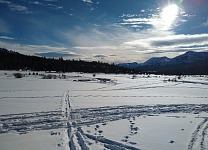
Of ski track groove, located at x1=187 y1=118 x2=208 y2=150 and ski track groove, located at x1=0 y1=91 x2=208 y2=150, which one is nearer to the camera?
ski track groove, located at x1=187 y1=118 x2=208 y2=150

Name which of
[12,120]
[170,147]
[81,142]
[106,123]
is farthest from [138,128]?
[12,120]

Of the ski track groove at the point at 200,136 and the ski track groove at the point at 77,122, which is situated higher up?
the ski track groove at the point at 77,122

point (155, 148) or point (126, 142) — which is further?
point (126, 142)

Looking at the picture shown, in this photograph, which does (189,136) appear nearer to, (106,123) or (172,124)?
(172,124)

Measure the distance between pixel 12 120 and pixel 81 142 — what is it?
443cm

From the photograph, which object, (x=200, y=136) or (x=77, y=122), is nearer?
(x=200, y=136)

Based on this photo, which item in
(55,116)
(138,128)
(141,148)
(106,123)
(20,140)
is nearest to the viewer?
(141,148)

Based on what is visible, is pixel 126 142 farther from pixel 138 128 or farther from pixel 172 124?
pixel 172 124

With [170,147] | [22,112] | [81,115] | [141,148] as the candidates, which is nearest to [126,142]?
[141,148]

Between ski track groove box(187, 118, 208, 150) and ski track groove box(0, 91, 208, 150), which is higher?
ski track groove box(0, 91, 208, 150)

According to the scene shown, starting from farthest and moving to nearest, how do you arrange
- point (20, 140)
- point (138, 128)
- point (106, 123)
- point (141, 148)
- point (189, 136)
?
point (106, 123) → point (138, 128) → point (189, 136) → point (20, 140) → point (141, 148)

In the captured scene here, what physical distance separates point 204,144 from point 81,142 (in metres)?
4.06

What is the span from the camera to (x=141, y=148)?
7.36 m

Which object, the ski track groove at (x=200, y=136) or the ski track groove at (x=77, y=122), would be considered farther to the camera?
the ski track groove at (x=77, y=122)
